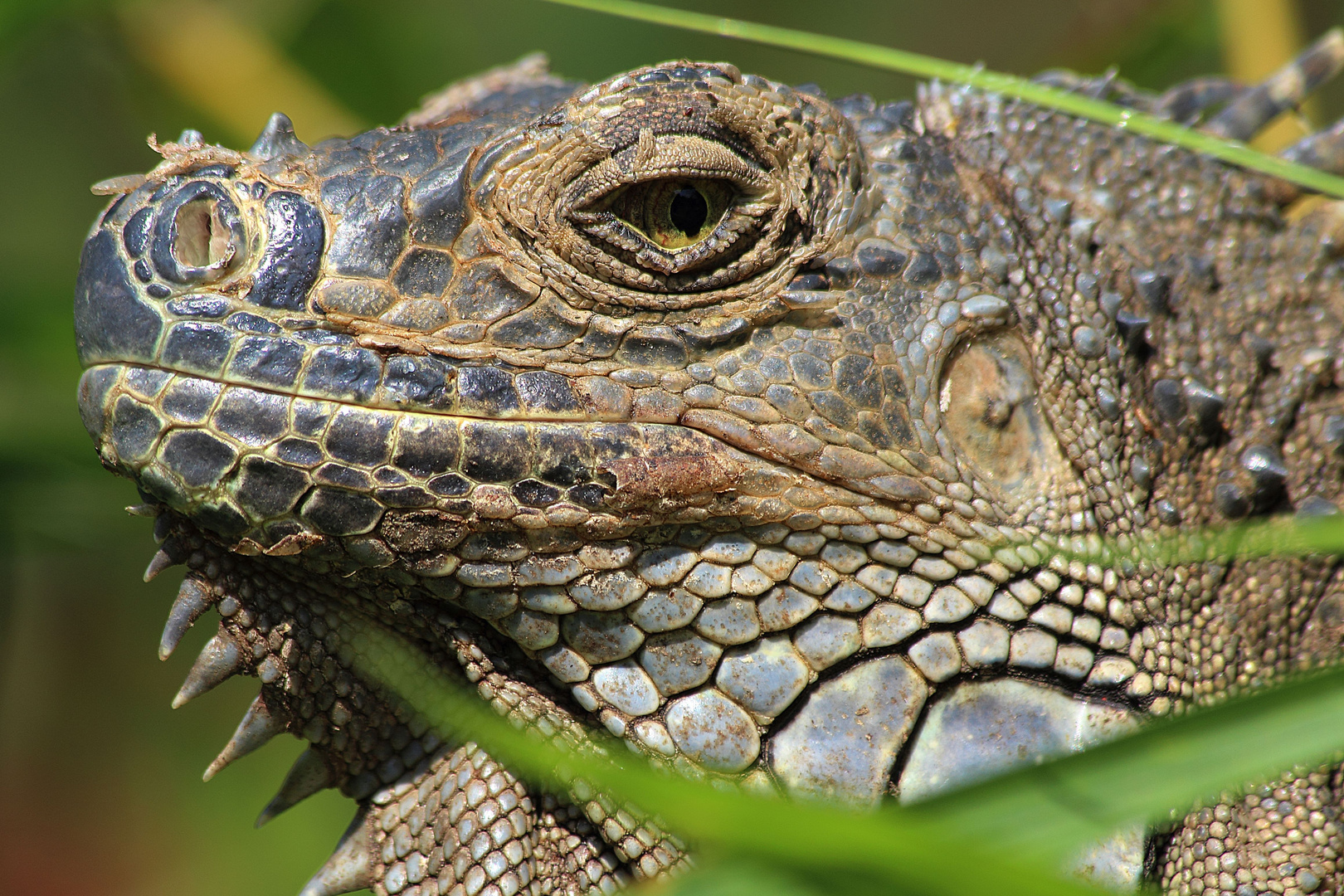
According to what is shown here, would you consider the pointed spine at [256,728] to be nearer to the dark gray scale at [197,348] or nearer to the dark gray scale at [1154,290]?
the dark gray scale at [197,348]

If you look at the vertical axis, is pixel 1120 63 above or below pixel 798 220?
above

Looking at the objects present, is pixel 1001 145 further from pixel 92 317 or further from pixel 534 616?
pixel 92 317

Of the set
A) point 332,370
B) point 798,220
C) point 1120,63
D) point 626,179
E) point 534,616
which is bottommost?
point 534,616

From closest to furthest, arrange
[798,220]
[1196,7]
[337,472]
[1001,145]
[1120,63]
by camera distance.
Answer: [337,472], [798,220], [1001,145], [1196,7], [1120,63]

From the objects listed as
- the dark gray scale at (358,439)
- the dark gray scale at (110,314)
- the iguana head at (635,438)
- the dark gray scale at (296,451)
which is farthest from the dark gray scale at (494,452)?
the dark gray scale at (110,314)

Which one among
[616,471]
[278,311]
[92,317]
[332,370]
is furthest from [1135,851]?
[92,317]

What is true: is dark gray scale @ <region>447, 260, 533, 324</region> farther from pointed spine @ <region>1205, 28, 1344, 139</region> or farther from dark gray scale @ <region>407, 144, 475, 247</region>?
pointed spine @ <region>1205, 28, 1344, 139</region>

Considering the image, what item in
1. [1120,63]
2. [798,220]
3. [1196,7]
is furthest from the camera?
[1120,63]

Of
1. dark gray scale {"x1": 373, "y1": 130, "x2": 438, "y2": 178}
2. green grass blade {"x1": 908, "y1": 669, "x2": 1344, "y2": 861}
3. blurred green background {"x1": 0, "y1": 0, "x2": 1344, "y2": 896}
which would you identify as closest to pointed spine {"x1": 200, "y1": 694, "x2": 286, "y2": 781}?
dark gray scale {"x1": 373, "y1": 130, "x2": 438, "y2": 178}
